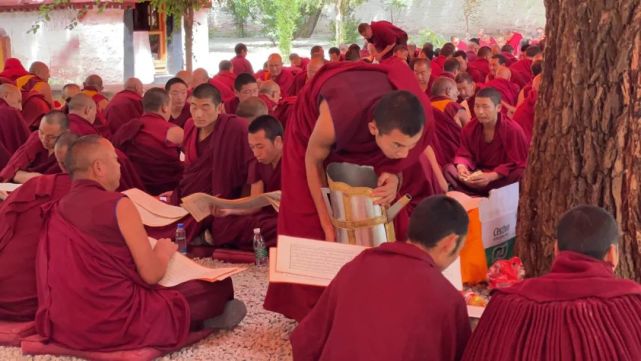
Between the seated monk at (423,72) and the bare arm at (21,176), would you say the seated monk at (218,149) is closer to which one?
the bare arm at (21,176)

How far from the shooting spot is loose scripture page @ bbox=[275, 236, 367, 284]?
10.6ft

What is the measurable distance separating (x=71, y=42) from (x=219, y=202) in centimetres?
850

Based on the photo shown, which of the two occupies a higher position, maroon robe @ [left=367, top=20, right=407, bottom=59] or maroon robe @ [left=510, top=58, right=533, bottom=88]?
maroon robe @ [left=367, top=20, right=407, bottom=59]

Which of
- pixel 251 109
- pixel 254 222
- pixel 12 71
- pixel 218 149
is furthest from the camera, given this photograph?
pixel 12 71

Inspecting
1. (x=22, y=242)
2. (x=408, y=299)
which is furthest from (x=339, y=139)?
(x=22, y=242)

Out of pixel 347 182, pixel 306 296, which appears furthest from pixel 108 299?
pixel 347 182

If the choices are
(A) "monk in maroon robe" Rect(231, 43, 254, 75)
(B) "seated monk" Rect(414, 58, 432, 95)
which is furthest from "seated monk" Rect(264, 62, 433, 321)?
(A) "monk in maroon robe" Rect(231, 43, 254, 75)

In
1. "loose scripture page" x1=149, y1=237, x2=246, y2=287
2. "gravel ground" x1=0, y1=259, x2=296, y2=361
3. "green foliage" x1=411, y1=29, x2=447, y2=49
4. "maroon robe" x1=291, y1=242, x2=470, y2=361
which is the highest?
"maroon robe" x1=291, y1=242, x2=470, y2=361

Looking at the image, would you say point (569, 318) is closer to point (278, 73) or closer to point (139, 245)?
point (139, 245)

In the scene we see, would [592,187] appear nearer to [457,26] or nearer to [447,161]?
[447,161]

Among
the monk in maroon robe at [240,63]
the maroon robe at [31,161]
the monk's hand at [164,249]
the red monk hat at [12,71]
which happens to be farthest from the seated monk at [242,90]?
the monk in maroon robe at [240,63]

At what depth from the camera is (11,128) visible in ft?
22.1

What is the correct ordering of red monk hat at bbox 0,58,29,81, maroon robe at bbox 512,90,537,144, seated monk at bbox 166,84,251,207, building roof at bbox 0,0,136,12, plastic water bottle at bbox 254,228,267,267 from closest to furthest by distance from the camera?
plastic water bottle at bbox 254,228,267,267 < seated monk at bbox 166,84,251,207 < maroon robe at bbox 512,90,537,144 < red monk hat at bbox 0,58,29,81 < building roof at bbox 0,0,136,12

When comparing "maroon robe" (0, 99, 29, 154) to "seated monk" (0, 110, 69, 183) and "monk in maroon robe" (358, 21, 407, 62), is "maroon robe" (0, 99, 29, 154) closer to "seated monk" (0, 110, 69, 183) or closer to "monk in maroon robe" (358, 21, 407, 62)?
"seated monk" (0, 110, 69, 183)
